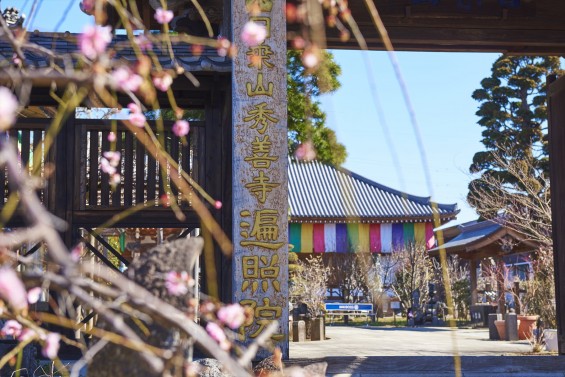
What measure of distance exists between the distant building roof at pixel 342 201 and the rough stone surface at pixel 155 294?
26351 mm

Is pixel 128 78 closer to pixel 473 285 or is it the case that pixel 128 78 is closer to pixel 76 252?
pixel 76 252

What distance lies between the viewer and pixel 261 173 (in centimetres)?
645

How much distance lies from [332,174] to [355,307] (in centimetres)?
846

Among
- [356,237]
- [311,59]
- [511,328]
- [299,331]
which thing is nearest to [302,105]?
[299,331]

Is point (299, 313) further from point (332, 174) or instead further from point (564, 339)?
point (332, 174)

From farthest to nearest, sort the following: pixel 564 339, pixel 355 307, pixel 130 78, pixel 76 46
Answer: pixel 355 307
pixel 564 339
pixel 76 46
pixel 130 78

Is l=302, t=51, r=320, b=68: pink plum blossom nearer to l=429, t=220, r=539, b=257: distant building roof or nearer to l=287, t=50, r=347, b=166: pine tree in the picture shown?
l=287, t=50, r=347, b=166: pine tree

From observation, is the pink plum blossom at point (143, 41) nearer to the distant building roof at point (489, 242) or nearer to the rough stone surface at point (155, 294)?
the rough stone surface at point (155, 294)

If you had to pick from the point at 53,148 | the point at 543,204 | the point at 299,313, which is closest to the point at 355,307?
the point at 299,313

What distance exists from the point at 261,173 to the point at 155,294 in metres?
4.39

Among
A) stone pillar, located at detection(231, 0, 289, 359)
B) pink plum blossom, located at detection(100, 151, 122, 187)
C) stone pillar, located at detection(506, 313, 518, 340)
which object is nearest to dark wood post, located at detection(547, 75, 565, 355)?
stone pillar, located at detection(231, 0, 289, 359)

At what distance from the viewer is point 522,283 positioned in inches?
689

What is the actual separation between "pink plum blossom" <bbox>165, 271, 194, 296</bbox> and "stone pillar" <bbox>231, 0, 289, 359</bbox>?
164 inches

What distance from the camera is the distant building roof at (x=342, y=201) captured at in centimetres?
2942
